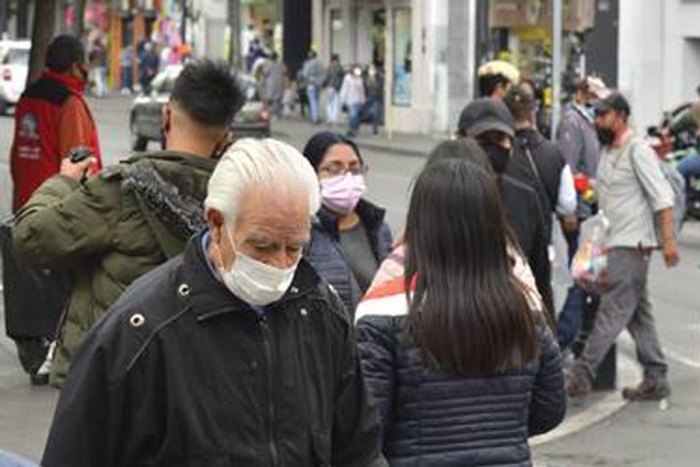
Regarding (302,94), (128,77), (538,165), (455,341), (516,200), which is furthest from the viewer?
(128,77)

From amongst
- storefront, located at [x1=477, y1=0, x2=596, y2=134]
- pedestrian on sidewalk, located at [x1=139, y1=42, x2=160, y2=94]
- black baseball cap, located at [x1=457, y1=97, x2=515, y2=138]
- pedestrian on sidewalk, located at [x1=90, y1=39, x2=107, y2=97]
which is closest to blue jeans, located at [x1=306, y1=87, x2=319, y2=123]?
storefront, located at [x1=477, y1=0, x2=596, y2=134]

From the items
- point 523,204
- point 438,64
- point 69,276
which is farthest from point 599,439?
point 438,64

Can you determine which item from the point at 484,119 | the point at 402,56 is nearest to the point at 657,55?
the point at 402,56

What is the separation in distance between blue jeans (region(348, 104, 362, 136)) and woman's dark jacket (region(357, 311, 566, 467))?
123 ft

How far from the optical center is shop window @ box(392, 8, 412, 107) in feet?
146

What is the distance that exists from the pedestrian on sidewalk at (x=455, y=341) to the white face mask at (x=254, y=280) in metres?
1.00

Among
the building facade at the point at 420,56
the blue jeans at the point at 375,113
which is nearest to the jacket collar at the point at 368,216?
the building facade at the point at 420,56

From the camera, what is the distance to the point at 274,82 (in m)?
48.9

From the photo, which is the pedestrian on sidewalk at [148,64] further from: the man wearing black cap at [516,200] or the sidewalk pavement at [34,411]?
the man wearing black cap at [516,200]

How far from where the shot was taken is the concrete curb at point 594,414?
10.3 m

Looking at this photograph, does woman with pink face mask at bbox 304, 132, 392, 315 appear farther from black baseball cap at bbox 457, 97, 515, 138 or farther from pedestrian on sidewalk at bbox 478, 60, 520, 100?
pedestrian on sidewalk at bbox 478, 60, 520, 100

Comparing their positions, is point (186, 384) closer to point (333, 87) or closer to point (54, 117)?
point (54, 117)

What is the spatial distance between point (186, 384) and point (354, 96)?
127 ft

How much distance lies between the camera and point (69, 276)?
590cm
